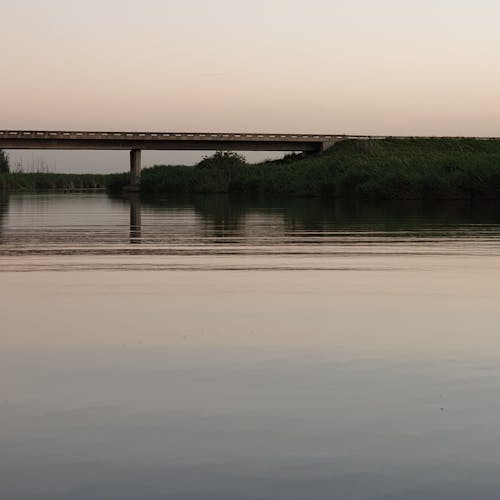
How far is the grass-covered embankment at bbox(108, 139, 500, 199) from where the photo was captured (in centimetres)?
8831

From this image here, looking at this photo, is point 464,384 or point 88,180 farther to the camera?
point 88,180

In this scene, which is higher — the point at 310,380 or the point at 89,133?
the point at 89,133

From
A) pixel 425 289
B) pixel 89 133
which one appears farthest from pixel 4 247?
pixel 89 133

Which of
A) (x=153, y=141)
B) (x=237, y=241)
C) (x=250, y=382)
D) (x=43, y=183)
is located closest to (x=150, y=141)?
(x=153, y=141)

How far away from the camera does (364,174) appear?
10006 centimetres

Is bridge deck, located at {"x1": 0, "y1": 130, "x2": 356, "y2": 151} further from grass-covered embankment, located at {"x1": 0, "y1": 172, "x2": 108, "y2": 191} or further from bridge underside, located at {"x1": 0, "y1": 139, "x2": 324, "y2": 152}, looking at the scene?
grass-covered embankment, located at {"x1": 0, "y1": 172, "x2": 108, "y2": 191}

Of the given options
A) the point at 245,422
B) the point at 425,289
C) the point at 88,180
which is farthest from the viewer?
the point at 88,180

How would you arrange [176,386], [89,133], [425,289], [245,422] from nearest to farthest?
[245,422] → [176,386] → [425,289] → [89,133]

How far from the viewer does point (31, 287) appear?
21.6m

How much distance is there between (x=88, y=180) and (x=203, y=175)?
2499 inches

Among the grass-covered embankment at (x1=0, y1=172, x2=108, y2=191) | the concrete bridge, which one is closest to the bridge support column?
the concrete bridge

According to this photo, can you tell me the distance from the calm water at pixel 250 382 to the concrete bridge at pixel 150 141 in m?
102

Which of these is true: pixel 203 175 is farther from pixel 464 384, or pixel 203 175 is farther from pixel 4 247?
pixel 464 384

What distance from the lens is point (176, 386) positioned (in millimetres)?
11648
